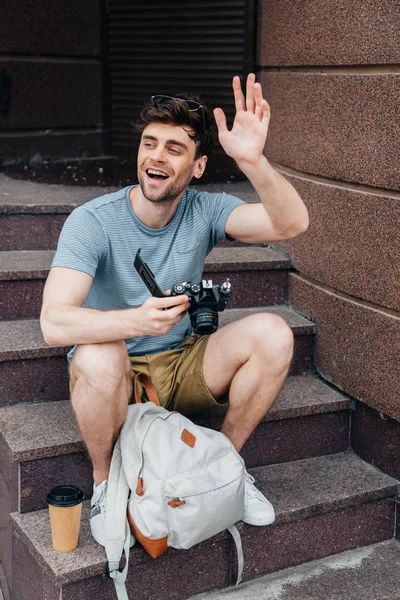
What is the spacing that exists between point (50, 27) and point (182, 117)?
357cm

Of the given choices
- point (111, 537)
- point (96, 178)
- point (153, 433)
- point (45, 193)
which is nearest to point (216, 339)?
point (153, 433)

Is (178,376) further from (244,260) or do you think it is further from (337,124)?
(337,124)

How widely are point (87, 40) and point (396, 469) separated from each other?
439 cm

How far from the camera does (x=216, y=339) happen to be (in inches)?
120

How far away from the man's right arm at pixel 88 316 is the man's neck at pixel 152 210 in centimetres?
41

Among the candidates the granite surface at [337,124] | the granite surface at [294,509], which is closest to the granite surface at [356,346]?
the granite surface at [294,509]

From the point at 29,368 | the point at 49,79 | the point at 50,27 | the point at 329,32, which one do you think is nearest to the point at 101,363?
the point at 29,368

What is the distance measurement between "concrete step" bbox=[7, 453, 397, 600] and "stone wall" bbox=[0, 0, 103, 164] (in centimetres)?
376

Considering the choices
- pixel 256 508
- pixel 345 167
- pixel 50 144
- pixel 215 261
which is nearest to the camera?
pixel 256 508

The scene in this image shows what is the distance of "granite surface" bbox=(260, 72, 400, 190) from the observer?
10.3 ft

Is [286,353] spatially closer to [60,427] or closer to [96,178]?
[60,427]

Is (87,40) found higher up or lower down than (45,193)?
higher up

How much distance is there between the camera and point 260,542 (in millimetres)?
3043

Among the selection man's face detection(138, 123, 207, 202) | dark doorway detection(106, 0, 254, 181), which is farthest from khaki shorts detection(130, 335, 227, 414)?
dark doorway detection(106, 0, 254, 181)
